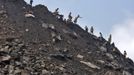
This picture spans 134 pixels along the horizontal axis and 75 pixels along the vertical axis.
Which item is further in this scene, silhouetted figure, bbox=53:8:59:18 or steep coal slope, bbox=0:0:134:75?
silhouetted figure, bbox=53:8:59:18

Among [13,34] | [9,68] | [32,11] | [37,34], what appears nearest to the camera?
[9,68]

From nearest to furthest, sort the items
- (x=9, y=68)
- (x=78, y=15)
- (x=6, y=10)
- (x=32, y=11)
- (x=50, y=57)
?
(x=9, y=68), (x=50, y=57), (x=6, y=10), (x=32, y=11), (x=78, y=15)

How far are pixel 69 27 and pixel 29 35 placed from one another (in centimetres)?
1292

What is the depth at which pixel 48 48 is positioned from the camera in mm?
41375

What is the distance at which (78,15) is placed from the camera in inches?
2290

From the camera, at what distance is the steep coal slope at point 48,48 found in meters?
35.3

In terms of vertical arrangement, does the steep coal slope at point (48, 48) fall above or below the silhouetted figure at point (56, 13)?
below

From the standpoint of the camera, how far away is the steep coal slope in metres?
35.3

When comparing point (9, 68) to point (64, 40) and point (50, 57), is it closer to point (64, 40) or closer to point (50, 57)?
point (50, 57)

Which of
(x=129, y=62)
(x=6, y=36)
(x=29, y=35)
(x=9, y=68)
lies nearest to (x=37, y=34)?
(x=29, y=35)

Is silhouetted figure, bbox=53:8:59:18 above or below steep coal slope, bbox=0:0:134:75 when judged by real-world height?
above

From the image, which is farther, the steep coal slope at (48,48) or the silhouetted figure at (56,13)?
the silhouetted figure at (56,13)

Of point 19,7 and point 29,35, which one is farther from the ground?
point 19,7

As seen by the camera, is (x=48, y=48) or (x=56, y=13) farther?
(x=56, y=13)
